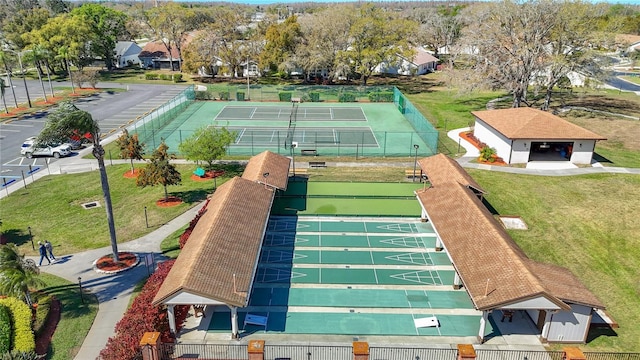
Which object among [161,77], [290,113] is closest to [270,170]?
[290,113]

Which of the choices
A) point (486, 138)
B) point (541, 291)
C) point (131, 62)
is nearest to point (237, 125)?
point (486, 138)

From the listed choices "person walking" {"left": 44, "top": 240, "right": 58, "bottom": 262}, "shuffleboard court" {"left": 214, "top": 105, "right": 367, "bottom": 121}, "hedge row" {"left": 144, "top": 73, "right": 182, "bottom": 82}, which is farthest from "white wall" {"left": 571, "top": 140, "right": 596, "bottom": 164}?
"hedge row" {"left": 144, "top": 73, "right": 182, "bottom": 82}

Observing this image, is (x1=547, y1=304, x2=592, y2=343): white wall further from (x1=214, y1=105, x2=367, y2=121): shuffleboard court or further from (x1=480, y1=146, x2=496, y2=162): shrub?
(x1=214, y1=105, x2=367, y2=121): shuffleboard court

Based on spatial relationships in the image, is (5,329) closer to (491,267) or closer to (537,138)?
(491,267)

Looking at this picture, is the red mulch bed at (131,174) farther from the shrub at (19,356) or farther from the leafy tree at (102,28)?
the leafy tree at (102,28)

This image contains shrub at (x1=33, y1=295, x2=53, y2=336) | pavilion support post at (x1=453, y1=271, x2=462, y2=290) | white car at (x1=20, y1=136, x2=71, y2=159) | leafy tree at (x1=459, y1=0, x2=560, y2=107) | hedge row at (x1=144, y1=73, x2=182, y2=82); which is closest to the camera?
shrub at (x1=33, y1=295, x2=53, y2=336)

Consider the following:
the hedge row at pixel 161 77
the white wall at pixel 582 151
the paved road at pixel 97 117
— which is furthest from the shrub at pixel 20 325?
the hedge row at pixel 161 77

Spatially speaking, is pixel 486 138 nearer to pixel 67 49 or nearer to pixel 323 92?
pixel 323 92
